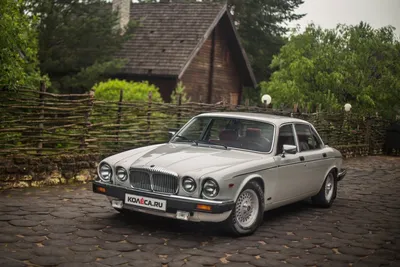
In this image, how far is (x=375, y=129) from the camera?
23266 mm

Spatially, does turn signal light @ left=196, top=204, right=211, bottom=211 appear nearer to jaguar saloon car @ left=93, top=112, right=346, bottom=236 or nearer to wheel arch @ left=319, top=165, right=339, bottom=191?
jaguar saloon car @ left=93, top=112, right=346, bottom=236

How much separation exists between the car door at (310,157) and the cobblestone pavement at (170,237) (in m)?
0.51

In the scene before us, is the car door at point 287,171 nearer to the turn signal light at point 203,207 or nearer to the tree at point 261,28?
the turn signal light at point 203,207

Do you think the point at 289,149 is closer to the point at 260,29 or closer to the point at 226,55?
the point at 226,55

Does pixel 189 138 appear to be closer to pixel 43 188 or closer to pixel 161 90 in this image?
pixel 43 188

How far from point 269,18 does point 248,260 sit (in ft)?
112

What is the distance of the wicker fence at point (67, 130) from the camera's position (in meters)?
8.69

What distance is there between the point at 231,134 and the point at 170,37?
57.8ft

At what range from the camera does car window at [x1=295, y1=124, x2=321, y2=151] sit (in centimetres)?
780

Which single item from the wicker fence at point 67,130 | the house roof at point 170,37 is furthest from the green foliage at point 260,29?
the wicker fence at point 67,130

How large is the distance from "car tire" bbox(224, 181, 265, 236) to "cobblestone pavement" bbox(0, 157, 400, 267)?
0.13 m

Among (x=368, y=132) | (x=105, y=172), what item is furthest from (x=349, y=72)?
(x=105, y=172)

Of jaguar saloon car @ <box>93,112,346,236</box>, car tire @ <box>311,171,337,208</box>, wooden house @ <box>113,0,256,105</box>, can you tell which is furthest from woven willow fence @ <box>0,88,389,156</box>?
wooden house @ <box>113,0,256,105</box>

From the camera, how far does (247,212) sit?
6.38 meters
